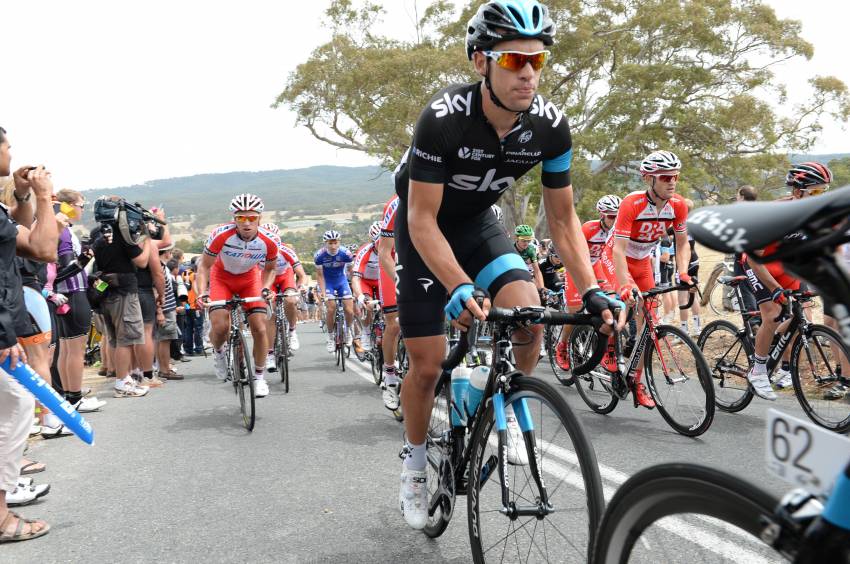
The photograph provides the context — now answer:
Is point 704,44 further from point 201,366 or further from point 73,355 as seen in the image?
point 73,355

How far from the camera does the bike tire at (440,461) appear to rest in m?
3.22

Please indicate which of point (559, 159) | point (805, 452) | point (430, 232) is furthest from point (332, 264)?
point (805, 452)

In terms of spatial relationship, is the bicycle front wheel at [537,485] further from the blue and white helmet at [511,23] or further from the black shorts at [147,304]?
the black shorts at [147,304]

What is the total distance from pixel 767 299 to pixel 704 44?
77.4 feet

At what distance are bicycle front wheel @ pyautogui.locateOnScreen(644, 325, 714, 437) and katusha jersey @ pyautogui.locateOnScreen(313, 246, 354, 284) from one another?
813 cm

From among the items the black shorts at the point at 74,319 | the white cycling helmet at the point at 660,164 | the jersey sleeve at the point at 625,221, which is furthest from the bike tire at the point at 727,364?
the black shorts at the point at 74,319

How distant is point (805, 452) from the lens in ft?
4.62

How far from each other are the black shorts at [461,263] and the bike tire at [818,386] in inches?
142

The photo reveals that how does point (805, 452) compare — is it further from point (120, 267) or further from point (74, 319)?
point (120, 267)

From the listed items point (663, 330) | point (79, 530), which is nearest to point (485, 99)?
point (79, 530)

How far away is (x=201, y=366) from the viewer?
13234 millimetres

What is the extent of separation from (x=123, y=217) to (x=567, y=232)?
6.67 m

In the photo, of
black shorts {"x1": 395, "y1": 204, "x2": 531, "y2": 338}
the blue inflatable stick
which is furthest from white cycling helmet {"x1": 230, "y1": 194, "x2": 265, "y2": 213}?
black shorts {"x1": 395, "y1": 204, "x2": 531, "y2": 338}

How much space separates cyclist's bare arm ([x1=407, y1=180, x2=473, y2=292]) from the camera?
284 cm
